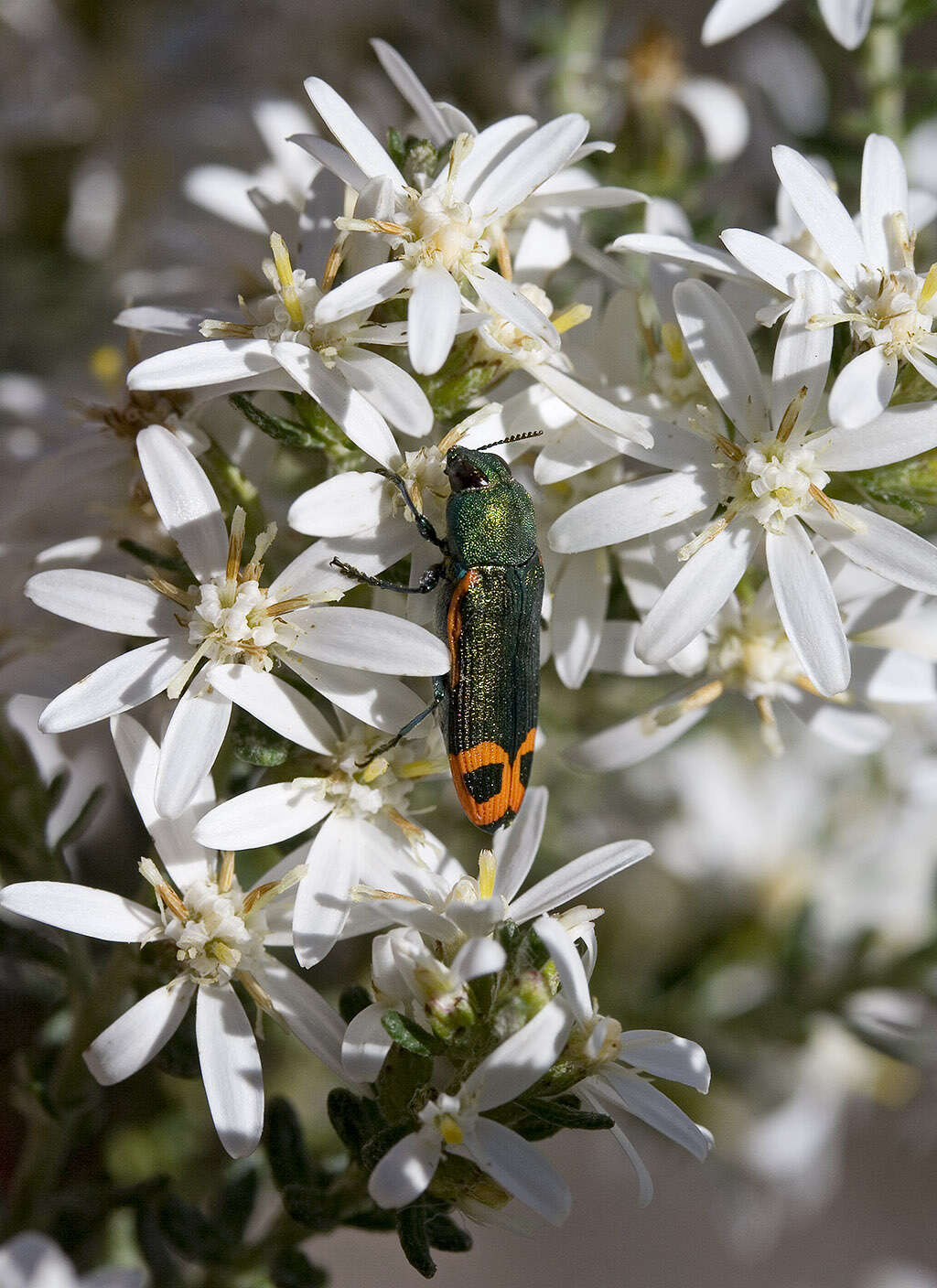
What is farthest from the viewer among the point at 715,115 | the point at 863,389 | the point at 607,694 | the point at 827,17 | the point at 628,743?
the point at 715,115

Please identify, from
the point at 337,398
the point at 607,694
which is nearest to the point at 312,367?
the point at 337,398

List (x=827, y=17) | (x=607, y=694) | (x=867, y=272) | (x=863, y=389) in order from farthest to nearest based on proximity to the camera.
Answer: (x=607, y=694)
(x=827, y=17)
(x=867, y=272)
(x=863, y=389)

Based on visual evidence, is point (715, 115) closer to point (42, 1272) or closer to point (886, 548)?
point (886, 548)

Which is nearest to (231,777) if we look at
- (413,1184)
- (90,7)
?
(413,1184)

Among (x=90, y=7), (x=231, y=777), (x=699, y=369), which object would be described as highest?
(x=90, y=7)

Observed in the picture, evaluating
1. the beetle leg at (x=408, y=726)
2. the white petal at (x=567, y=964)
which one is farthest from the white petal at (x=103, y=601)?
the white petal at (x=567, y=964)

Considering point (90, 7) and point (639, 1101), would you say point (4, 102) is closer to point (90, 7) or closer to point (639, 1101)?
point (90, 7)
